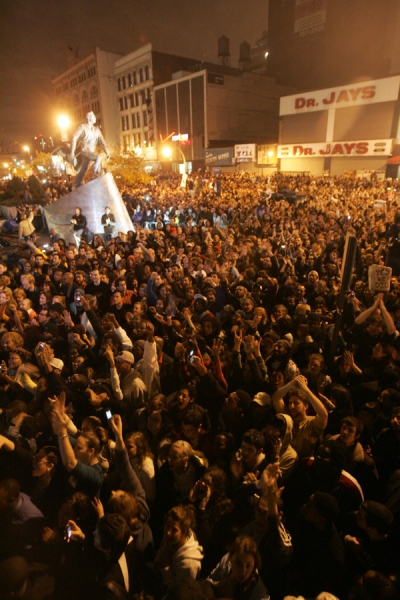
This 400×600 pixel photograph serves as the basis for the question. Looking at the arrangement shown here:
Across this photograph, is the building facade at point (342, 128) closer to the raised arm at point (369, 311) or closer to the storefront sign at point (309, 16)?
the storefront sign at point (309, 16)

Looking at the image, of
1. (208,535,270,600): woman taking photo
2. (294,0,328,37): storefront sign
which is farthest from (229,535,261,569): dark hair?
(294,0,328,37): storefront sign

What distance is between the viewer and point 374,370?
420 cm

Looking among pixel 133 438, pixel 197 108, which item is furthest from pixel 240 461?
pixel 197 108

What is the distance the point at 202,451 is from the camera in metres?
3.47

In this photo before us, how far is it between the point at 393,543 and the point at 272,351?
246 centimetres

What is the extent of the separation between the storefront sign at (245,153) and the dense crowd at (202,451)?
37418mm

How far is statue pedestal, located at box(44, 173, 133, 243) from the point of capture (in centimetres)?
1313

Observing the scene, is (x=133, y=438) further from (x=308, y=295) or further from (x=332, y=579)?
(x=308, y=295)

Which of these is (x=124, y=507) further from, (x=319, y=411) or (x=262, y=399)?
(x=319, y=411)

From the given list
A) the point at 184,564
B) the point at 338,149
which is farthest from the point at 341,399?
the point at 338,149

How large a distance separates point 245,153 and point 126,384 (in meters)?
41.3

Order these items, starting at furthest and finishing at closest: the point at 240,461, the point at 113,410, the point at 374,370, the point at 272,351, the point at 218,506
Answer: the point at 272,351 < the point at 374,370 < the point at 113,410 < the point at 240,461 < the point at 218,506

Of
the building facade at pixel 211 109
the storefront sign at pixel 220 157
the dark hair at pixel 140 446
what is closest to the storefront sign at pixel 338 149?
the storefront sign at pixel 220 157

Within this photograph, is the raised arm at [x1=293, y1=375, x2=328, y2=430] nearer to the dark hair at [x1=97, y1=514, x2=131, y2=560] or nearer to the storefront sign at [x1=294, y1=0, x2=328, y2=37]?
the dark hair at [x1=97, y1=514, x2=131, y2=560]
